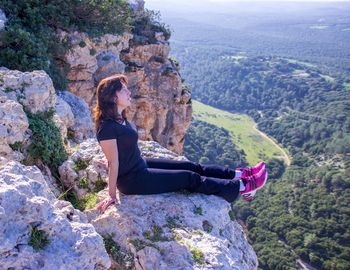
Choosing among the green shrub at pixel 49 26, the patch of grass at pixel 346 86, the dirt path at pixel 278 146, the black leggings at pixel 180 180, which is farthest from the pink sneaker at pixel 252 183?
the patch of grass at pixel 346 86

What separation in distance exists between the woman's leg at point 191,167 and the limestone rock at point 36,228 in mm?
2536

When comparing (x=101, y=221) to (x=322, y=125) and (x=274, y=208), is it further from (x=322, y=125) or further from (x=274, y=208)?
(x=322, y=125)

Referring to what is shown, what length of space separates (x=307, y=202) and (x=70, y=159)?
57003 millimetres

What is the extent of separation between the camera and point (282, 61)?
168m

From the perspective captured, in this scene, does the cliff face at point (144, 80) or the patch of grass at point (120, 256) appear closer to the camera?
the patch of grass at point (120, 256)

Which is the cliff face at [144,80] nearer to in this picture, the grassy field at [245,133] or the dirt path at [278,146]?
the grassy field at [245,133]

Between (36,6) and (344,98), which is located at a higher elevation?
(36,6)

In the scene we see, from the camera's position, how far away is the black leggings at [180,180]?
21.1ft

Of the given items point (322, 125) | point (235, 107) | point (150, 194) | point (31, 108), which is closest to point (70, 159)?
point (31, 108)

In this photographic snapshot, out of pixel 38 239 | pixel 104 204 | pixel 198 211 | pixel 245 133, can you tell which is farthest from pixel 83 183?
pixel 245 133

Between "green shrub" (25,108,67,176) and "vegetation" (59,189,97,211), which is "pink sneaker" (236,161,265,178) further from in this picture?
"green shrub" (25,108,67,176)

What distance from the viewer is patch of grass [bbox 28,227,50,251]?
4.19 meters

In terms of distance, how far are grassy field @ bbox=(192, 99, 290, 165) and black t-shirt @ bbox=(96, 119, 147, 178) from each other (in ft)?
246

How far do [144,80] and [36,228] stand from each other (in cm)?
1748
